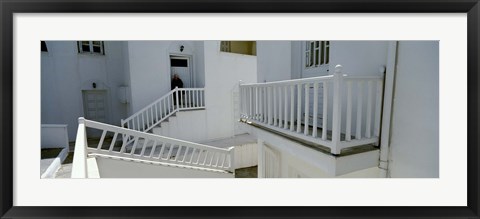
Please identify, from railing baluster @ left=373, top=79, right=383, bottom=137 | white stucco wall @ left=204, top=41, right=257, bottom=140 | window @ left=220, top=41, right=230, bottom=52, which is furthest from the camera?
window @ left=220, top=41, right=230, bottom=52

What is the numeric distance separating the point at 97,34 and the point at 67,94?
5615 mm

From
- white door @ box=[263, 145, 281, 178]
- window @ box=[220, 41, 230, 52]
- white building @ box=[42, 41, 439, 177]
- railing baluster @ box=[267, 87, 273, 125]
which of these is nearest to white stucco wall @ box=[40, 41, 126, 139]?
white building @ box=[42, 41, 439, 177]

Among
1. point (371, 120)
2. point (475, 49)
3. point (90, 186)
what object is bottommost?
point (90, 186)

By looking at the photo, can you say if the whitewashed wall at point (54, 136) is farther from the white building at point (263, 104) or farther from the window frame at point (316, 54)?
the window frame at point (316, 54)

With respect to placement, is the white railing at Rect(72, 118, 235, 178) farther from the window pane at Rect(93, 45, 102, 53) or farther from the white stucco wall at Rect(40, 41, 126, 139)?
the window pane at Rect(93, 45, 102, 53)

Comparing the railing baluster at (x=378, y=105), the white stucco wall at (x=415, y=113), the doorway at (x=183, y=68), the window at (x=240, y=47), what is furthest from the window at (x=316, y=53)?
the window at (x=240, y=47)

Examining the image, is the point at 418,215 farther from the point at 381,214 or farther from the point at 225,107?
the point at 225,107

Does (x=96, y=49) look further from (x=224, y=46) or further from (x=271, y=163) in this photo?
(x=271, y=163)

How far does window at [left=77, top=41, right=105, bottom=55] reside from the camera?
203 inches

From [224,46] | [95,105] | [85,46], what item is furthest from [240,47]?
[95,105]

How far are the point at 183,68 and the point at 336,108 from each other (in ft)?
17.6

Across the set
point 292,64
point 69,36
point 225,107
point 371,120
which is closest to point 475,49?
point 371,120

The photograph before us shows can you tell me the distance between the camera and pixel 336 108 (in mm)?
1352

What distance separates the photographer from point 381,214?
2.77ft
